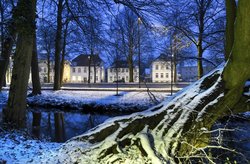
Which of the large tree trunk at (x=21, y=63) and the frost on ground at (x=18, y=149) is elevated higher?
the large tree trunk at (x=21, y=63)

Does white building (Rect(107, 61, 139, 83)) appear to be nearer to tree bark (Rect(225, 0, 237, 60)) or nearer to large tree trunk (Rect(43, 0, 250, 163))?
large tree trunk (Rect(43, 0, 250, 163))

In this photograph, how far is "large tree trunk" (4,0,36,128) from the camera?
8.83 metres

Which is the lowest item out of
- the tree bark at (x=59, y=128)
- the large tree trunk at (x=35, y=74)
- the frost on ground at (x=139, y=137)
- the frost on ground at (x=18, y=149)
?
the tree bark at (x=59, y=128)

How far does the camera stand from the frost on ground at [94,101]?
765 inches

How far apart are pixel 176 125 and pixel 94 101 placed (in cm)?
1534

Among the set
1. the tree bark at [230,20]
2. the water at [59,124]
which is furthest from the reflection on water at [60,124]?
the tree bark at [230,20]

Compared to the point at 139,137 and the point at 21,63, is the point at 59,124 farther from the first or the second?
the point at 139,137

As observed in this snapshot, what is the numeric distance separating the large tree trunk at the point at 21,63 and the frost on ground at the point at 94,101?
9.73 meters

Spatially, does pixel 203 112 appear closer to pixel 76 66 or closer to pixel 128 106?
pixel 128 106

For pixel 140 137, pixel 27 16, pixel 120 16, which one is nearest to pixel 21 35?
pixel 27 16

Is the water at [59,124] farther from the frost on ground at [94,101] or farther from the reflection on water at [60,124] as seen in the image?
the frost on ground at [94,101]

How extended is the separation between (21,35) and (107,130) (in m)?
4.91

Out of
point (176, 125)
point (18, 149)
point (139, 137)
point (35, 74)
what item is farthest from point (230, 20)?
point (35, 74)

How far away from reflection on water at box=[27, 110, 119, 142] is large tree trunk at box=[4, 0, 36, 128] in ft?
3.99
